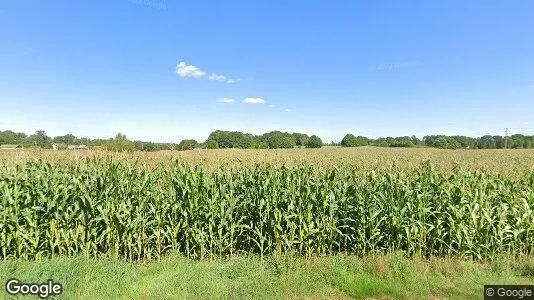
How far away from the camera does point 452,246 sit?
6203 mm

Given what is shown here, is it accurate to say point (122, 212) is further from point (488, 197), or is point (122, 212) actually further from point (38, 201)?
point (488, 197)

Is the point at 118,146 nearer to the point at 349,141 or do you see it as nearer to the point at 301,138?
the point at 301,138

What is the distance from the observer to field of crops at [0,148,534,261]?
557 centimetres

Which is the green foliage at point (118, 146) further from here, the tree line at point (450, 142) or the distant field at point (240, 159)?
the tree line at point (450, 142)

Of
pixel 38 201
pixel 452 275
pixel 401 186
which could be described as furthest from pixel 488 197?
pixel 38 201

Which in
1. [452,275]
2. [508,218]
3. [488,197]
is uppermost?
[488,197]

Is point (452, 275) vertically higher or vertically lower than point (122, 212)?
lower

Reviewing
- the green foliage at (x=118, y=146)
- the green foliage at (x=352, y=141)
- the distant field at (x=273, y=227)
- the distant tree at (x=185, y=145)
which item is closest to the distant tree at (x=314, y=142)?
the green foliage at (x=352, y=141)

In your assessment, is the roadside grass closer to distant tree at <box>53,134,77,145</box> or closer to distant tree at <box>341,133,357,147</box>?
distant tree at <box>53,134,77,145</box>

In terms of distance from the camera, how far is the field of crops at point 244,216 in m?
5.57

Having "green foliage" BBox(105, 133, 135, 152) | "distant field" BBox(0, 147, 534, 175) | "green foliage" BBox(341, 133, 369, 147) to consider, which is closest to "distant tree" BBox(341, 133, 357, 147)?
"green foliage" BBox(341, 133, 369, 147)

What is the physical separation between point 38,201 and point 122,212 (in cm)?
171

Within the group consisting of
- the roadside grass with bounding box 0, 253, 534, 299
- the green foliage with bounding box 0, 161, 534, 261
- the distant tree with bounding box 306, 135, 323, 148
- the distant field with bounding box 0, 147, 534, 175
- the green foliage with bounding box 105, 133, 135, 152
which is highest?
the distant tree with bounding box 306, 135, 323, 148

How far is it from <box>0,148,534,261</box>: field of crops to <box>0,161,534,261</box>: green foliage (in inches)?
0.8
